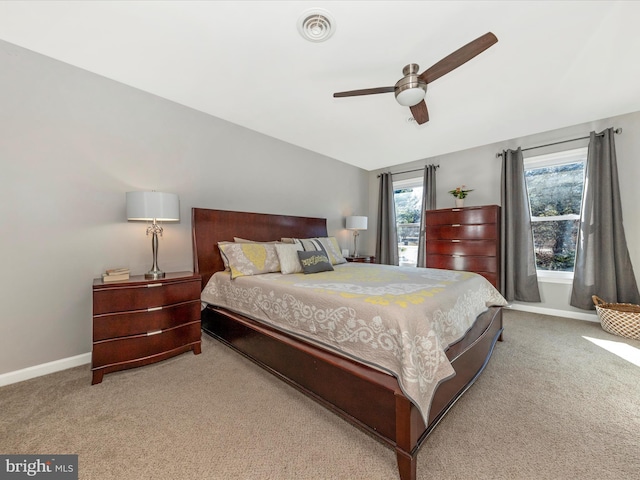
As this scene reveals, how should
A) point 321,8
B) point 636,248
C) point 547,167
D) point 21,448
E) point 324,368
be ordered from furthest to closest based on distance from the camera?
point 547,167 < point 636,248 < point 321,8 < point 324,368 < point 21,448

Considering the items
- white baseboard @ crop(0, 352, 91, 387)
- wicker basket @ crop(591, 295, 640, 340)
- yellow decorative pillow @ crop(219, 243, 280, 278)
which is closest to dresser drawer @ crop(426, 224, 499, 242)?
wicker basket @ crop(591, 295, 640, 340)

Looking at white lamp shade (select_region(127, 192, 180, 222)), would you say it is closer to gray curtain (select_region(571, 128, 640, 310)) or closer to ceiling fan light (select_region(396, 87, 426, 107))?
ceiling fan light (select_region(396, 87, 426, 107))

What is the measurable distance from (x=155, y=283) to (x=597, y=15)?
151 inches

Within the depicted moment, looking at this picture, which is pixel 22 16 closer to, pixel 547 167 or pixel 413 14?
pixel 413 14

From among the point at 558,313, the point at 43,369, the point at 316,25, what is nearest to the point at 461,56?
the point at 316,25

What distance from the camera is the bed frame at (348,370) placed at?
1173 mm

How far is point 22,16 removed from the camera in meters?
1.74

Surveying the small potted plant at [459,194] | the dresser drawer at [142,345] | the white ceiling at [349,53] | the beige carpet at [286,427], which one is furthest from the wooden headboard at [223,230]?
the small potted plant at [459,194]

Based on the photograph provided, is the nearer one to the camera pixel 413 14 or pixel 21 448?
pixel 21 448

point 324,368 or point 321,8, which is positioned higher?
point 321,8

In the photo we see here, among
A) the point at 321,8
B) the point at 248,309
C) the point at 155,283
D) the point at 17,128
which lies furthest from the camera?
the point at 248,309

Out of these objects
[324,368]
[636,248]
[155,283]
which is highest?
[636,248]

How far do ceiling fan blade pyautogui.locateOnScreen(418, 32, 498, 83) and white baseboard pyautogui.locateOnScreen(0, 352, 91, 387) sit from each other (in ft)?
12.1

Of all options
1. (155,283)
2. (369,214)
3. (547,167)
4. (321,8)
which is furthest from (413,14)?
(369,214)
